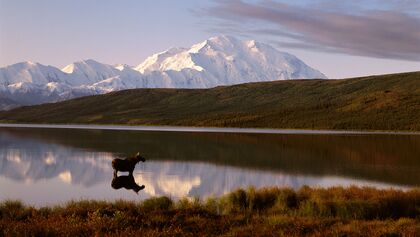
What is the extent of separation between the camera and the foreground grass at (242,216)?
16.8m

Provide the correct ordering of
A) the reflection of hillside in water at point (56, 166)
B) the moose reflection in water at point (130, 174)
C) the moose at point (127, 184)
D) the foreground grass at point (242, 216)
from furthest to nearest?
the reflection of hillside in water at point (56, 166) < the moose reflection in water at point (130, 174) < the moose at point (127, 184) < the foreground grass at point (242, 216)

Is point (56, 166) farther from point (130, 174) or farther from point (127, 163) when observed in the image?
point (130, 174)

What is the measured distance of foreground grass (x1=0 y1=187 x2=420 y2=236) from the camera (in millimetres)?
16828

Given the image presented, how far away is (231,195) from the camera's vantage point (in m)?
24.7

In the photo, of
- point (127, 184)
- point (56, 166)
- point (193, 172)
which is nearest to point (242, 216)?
point (127, 184)

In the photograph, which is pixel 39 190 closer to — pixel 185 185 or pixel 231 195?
pixel 185 185

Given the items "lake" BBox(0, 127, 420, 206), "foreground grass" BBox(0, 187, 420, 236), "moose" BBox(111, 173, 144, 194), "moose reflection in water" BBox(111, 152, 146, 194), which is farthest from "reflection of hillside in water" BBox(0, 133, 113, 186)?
"foreground grass" BBox(0, 187, 420, 236)

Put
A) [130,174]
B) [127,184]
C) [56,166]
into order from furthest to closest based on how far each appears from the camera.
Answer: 1. [56,166]
2. [130,174]
3. [127,184]

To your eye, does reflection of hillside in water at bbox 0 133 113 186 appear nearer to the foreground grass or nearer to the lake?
the lake

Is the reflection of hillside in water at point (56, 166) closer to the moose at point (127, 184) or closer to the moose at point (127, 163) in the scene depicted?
the moose at point (127, 184)

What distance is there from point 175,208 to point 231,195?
11.3 ft

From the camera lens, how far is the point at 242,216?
20312 mm

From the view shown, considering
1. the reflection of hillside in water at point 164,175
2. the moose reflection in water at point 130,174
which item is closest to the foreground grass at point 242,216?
the reflection of hillside in water at point 164,175

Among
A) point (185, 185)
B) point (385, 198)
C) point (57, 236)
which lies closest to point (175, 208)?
point (57, 236)
